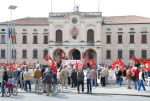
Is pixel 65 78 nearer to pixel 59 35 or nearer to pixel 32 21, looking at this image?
pixel 59 35

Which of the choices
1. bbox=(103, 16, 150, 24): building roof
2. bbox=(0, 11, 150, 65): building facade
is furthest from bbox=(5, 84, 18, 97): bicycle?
bbox=(103, 16, 150, 24): building roof

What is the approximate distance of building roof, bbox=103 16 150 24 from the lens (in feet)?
182

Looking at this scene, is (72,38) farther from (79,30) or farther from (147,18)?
(147,18)

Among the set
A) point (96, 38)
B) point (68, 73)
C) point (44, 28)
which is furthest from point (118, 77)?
point (44, 28)

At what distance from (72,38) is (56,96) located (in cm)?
3691

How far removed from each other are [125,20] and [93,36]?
19.3 ft

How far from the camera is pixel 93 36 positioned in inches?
2206

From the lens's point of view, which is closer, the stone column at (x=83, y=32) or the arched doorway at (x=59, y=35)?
the stone column at (x=83, y=32)

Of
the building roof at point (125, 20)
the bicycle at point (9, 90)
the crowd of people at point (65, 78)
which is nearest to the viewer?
the bicycle at point (9, 90)

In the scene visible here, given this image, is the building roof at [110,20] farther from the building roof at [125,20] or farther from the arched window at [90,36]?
the arched window at [90,36]

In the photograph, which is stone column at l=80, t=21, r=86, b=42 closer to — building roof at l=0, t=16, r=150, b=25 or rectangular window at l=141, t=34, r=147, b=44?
building roof at l=0, t=16, r=150, b=25

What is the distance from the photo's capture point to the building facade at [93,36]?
55.3m

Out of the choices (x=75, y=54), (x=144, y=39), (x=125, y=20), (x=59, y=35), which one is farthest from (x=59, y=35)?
(x=144, y=39)

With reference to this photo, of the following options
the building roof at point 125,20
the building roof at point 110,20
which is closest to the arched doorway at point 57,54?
the building roof at point 110,20
